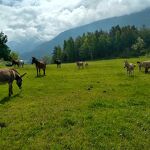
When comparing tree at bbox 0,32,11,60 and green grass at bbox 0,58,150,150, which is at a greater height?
tree at bbox 0,32,11,60

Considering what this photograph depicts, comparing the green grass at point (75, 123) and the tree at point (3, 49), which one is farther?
the tree at point (3, 49)

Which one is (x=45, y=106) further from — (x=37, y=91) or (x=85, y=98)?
(x=37, y=91)

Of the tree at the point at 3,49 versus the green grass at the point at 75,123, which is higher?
the tree at the point at 3,49

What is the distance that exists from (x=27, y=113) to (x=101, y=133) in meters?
7.09

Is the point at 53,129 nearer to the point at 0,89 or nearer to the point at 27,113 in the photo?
the point at 27,113

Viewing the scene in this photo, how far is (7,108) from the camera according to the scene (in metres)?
27.0

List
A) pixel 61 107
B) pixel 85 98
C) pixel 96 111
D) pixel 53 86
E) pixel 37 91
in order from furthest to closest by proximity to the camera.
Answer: pixel 53 86, pixel 37 91, pixel 85 98, pixel 61 107, pixel 96 111

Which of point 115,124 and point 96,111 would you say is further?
point 96,111

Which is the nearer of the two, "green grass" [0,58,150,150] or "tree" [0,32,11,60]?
"green grass" [0,58,150,150]

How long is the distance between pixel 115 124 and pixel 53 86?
68.8 feet

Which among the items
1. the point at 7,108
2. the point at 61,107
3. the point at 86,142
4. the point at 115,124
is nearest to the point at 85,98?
the point at 61,107

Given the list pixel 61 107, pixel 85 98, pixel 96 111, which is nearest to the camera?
Result: pixel 96 111

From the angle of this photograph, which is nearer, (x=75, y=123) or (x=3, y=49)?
(x=75, y=123)

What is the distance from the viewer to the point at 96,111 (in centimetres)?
2411
